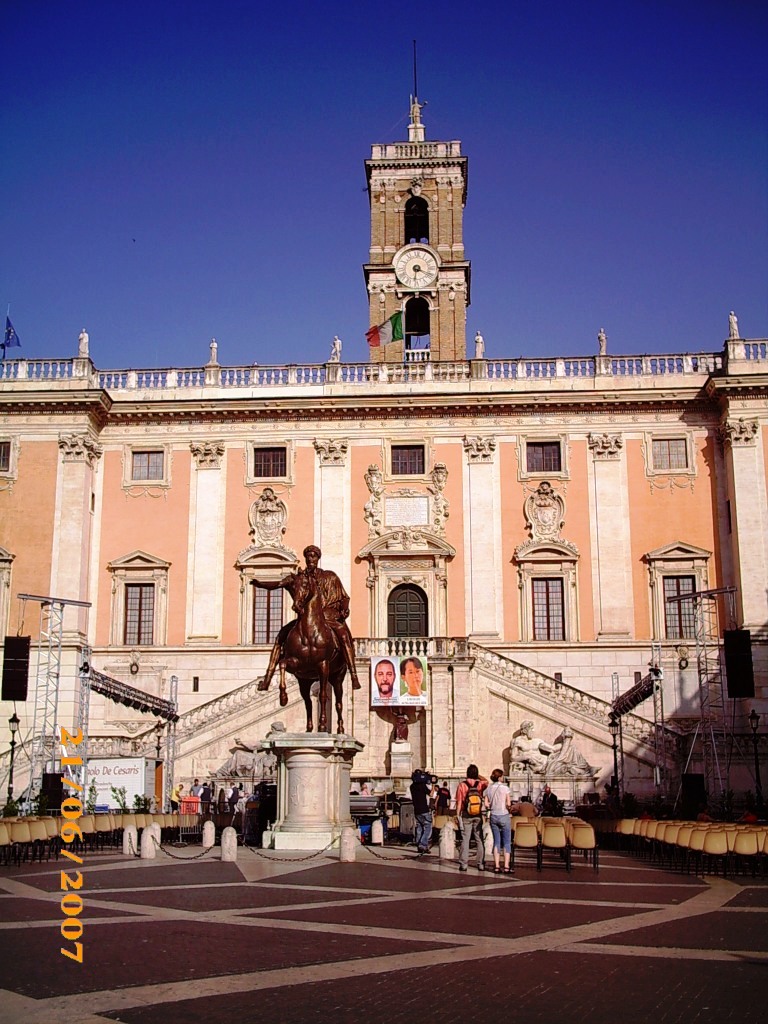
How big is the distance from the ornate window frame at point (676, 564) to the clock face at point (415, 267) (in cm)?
1421

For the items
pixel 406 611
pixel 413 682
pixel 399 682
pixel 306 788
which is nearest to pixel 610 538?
pixel 406 611

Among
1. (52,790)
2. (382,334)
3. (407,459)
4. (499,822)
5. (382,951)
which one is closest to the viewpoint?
(382,951)

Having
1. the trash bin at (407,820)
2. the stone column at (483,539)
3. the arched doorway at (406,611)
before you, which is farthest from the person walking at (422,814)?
the arched doorway at (406,611)

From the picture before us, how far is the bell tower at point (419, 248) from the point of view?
44.4 meters

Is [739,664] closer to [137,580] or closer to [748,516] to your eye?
[748,516]

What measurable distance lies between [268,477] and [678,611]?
14252 millimetres

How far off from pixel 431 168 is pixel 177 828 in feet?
97.2

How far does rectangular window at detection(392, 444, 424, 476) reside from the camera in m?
39.4

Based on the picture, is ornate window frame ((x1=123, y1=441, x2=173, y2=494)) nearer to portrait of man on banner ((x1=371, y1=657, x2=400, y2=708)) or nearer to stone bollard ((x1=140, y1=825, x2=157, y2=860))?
portrait of man on banner ((x1=371, y1=657, x2=400, y2=708))

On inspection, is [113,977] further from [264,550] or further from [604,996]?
[264,550]

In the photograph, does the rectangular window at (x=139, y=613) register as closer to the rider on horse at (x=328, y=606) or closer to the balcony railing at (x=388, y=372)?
the balcony railing at (x=388, y=372)

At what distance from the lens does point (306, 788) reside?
19516mm

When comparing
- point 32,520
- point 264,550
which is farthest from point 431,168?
point 32,520

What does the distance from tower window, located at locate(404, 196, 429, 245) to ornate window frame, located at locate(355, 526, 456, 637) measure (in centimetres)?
1386
